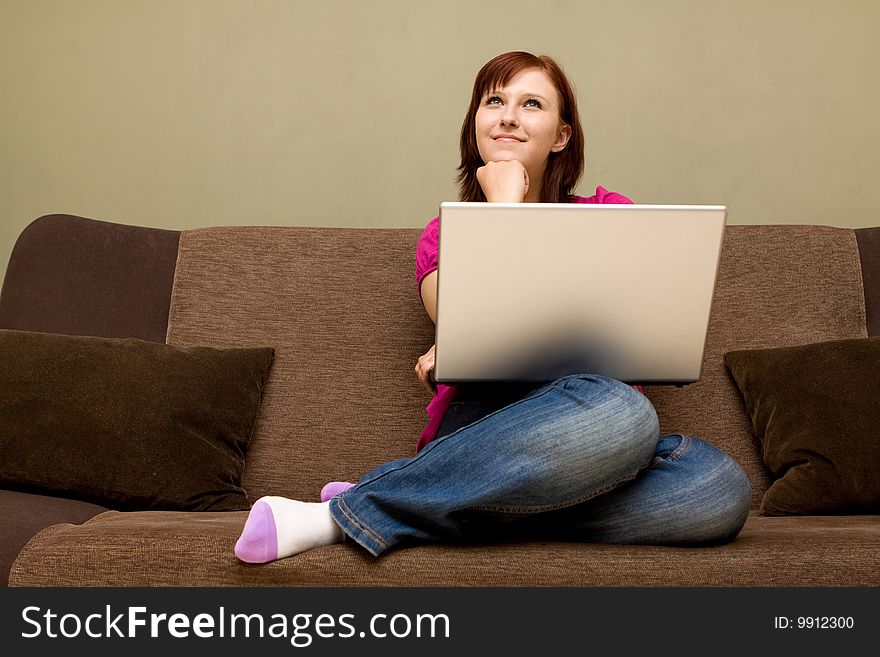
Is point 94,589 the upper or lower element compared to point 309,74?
lower

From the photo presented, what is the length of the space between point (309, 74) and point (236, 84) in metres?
0.18

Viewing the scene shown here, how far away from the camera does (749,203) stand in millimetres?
2455

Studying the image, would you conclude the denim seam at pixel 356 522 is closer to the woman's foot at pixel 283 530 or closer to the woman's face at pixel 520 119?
the woman's foot at pixel 283 530

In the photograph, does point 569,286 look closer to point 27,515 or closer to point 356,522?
point 356,522

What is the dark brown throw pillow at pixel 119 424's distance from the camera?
163cm

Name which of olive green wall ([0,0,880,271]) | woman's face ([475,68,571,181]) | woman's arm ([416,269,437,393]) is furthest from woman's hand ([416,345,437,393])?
olive green wall ([0,0,880,271])

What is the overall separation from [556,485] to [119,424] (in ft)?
2.66

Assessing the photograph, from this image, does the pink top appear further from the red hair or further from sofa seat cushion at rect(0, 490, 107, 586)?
sofa seat cushion at rect(0, 490, 107, 586)

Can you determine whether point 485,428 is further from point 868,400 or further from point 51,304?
point 51,304

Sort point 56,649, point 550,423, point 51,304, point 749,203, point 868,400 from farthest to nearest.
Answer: point 749,203 < point 51,304 < point 868,400 < point 550,423 < point 56,649

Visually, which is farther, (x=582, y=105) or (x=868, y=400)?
(x=582, y=105)

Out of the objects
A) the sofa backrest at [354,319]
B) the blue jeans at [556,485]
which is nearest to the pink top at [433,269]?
the sofa backrest at [354,319]

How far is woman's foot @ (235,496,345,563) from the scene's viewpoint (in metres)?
1.17

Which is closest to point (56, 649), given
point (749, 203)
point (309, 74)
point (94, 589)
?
point (94, 589)
